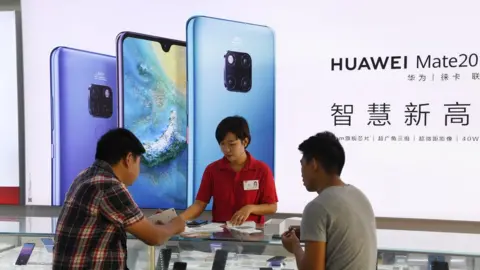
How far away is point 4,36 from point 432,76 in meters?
3.37

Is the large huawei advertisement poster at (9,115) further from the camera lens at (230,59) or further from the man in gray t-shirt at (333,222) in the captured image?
the man in gray t-shirt at (333,222)

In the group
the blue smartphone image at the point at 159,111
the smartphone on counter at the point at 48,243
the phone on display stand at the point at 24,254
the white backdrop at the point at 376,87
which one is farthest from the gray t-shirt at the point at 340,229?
the blue smartphone image at the point at 159,111

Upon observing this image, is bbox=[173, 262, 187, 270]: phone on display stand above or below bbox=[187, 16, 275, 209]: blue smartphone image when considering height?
below

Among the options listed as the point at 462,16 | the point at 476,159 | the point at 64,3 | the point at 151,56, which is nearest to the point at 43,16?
the point at 64,3

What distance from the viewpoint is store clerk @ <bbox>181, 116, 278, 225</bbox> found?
2.69 m

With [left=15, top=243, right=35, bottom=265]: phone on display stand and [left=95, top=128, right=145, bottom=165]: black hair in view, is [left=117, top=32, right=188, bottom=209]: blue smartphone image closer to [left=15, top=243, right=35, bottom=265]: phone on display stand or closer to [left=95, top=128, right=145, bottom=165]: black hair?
[left=15, top=243, right=35, bottom=265]: phone on display stand

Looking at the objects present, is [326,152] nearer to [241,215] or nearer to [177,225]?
[177,225]

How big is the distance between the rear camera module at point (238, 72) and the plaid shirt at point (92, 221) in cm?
208

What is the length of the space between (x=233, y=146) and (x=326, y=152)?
45.3 inches

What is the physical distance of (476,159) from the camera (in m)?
3.47

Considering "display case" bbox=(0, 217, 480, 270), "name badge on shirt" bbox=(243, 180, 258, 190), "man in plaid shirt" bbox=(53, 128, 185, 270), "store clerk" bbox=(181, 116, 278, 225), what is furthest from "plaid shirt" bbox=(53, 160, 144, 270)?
"name badge on shirt" bbox=(243, 180, 258, 190)

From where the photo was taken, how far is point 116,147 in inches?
70.9

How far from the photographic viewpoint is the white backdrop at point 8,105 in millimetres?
4230

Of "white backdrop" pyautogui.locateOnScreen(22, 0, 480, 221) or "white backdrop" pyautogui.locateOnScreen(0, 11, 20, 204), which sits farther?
"white backdrop" pyautogui.locateOnScreen(0, 11, 20, 204)
